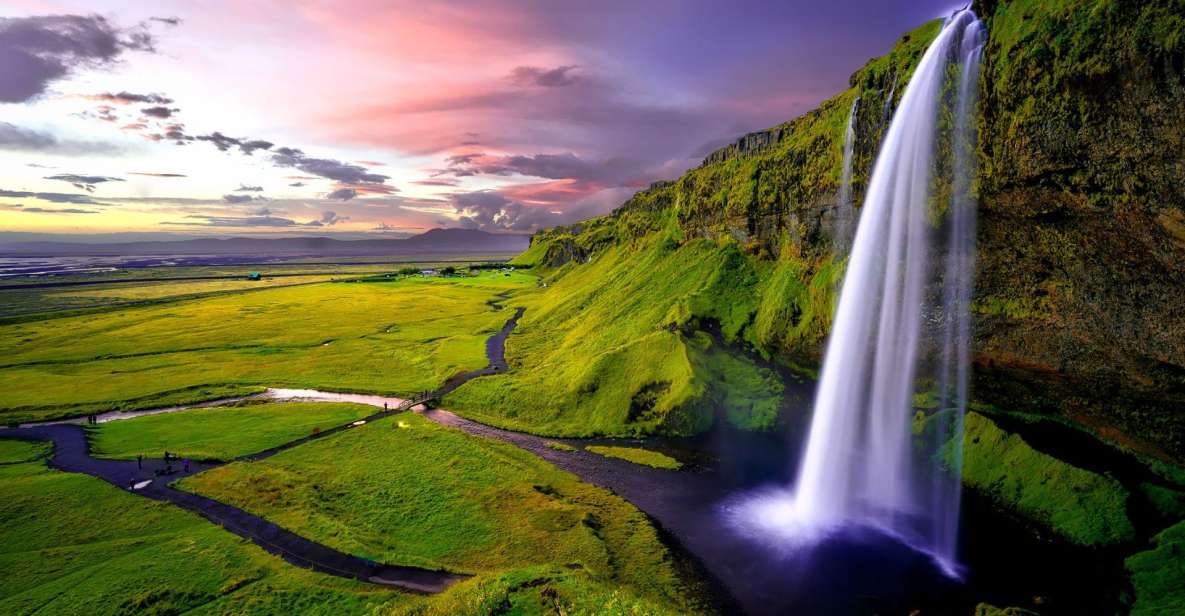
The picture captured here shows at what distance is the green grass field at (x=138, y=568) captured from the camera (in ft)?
96.4

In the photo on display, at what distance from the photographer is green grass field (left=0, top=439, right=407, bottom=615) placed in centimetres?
2938

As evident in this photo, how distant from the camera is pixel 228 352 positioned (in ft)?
347

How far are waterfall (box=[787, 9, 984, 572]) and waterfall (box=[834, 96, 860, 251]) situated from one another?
27.7ft

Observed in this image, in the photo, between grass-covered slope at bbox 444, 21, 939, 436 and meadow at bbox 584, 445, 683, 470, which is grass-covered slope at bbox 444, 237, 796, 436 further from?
A: meadow at bbox 584, 445, 683, 470

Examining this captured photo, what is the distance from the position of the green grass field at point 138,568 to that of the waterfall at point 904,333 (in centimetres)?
3498

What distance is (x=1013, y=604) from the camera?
2817 centimetres

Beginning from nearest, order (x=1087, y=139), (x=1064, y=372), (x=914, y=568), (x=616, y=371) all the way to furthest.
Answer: (x=1087, y=139) < (x=914, y=568) < (x=1064, y=372) < (x=616, y=371)

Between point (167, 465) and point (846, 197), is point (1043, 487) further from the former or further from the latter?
point (167, 465)

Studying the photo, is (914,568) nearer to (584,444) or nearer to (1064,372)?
(1064,372)

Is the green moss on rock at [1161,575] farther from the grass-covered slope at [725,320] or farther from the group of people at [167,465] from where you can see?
the group of people at [167,465]

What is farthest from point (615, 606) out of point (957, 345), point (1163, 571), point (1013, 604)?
point (957, 345)

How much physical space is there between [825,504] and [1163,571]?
18.3 meters

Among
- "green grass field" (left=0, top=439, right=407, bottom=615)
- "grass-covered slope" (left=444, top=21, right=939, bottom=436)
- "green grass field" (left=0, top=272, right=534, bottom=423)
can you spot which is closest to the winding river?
"green grass field" (left=0, top=439, right=407, bottom=615)

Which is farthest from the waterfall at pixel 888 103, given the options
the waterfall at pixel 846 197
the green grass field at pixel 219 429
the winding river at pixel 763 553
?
the green grass field at pixel 219 429
